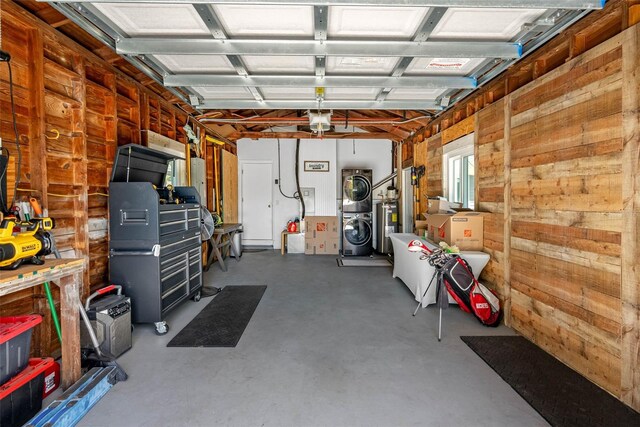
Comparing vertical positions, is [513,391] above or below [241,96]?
below

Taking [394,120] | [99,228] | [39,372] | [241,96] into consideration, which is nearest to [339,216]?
[394,120]

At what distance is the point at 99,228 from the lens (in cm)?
271

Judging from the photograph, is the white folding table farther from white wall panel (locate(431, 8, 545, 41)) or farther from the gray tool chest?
the gray tool chest

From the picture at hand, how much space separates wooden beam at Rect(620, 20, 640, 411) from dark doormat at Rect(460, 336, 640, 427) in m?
0.15

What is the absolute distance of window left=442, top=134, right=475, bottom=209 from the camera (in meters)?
3.62

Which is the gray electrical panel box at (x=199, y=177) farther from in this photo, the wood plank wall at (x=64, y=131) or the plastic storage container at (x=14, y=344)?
the plastic storage container at (x=14, y=344)

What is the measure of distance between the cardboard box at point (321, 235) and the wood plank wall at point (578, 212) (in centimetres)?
373

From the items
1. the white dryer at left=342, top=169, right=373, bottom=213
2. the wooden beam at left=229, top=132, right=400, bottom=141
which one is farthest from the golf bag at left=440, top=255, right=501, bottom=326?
the wooden beam at left=229, top=132, right=400, bottom=141

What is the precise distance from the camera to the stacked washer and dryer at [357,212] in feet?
20.1

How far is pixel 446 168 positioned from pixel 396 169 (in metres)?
2.54

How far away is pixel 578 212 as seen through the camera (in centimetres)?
198

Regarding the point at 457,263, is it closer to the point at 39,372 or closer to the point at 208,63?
the point at 208,63

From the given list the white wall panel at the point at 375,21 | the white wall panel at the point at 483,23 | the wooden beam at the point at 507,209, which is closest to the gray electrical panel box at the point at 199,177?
the white wall panel at the point at 375,21

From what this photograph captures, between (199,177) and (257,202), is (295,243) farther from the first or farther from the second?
(199,177)
